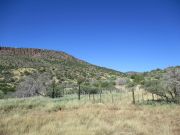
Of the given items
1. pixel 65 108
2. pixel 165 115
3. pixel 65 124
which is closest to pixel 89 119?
pixel 65 124

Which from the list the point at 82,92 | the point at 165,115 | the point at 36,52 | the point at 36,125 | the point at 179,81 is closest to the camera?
the point at 36,125

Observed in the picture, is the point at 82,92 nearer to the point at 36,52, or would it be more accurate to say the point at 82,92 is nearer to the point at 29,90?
the point at 29,90

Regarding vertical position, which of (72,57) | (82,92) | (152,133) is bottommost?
(152,133)

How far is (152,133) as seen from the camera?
14.5m

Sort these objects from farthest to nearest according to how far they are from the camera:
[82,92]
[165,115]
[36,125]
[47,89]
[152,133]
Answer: [82,92], [47,89], [165,115], [36,125], [152,133]

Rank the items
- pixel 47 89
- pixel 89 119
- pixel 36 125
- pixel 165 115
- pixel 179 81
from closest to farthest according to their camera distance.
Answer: pixel 36 125 < pixel 89 119 < pixel 165 115 < pixel 179 81 < pixel 47 89

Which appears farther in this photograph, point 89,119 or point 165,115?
point 165,115

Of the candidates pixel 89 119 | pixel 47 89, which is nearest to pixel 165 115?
pixel 89 119

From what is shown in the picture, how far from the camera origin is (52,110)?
24.1 metres

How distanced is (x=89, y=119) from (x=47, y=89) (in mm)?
Answer: 26157

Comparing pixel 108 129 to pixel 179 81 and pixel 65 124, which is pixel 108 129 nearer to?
pixel 65 124

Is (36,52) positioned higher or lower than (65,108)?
higher

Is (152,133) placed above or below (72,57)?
below

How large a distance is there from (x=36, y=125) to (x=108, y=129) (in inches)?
142
